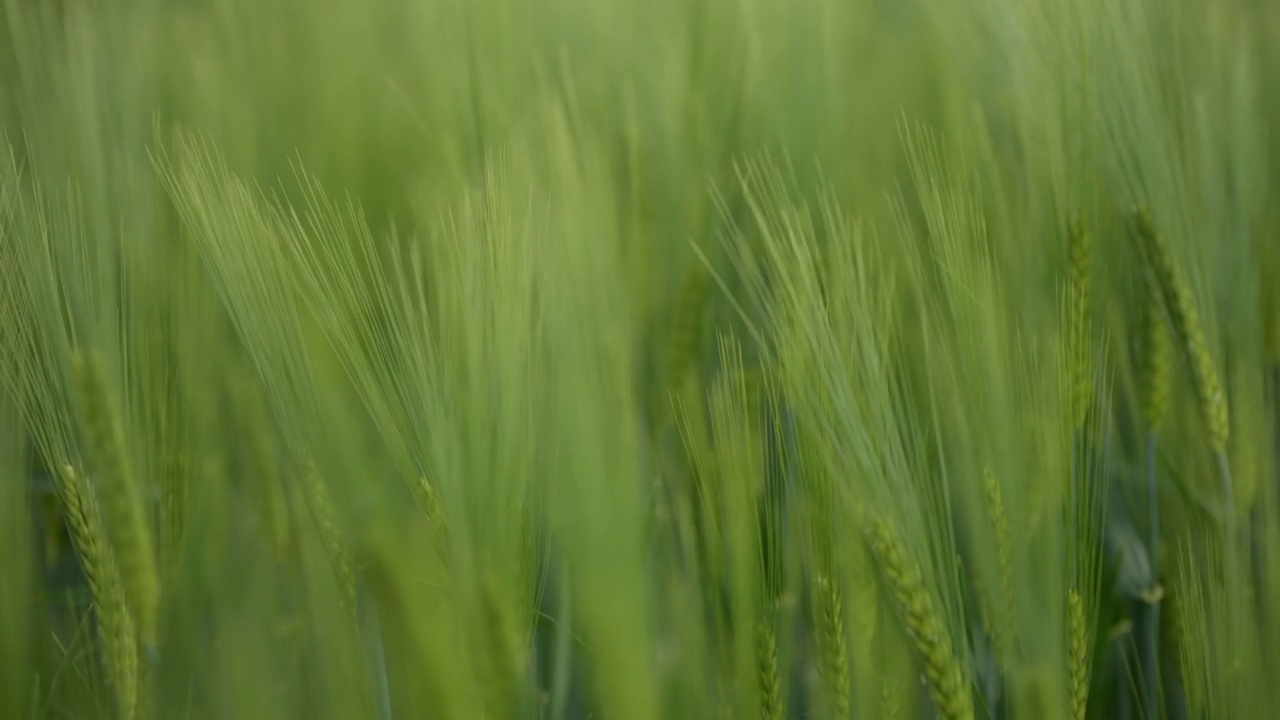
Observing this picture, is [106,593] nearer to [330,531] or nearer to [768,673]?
[330,531]

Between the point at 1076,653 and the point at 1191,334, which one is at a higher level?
the point at 1191,334

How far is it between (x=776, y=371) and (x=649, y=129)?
19 centimetres

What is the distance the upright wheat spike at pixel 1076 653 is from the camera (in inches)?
16.5

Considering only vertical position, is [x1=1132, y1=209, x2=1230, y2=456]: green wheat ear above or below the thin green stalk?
above

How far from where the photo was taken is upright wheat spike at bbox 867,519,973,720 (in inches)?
15.2

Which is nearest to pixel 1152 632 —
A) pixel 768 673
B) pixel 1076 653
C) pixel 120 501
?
pixel 1076 653

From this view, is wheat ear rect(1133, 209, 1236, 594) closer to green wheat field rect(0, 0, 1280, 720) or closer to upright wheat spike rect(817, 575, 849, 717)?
green wheat field rect(0, 0, 1280, 720)

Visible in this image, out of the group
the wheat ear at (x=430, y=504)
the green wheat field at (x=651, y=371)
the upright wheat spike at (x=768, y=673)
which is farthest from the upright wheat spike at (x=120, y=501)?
the upright wheat spike at (x=768, y=673)

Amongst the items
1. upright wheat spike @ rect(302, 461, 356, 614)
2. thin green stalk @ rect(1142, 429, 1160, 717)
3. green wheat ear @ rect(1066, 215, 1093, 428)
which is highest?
green wheat ear @ rect(1066, 215, 1093, 428)

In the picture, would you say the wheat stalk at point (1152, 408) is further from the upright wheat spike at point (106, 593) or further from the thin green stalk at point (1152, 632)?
the upright wheat spike at point (106, 593)

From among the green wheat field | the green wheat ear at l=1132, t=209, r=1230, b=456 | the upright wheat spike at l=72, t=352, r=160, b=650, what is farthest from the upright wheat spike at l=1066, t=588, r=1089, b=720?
the upright wheat spike at l=72, t=352, r=160, b=650

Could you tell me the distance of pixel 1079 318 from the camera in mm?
456

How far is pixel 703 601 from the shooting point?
17.7 inches

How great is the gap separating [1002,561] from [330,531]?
10.9 inches
